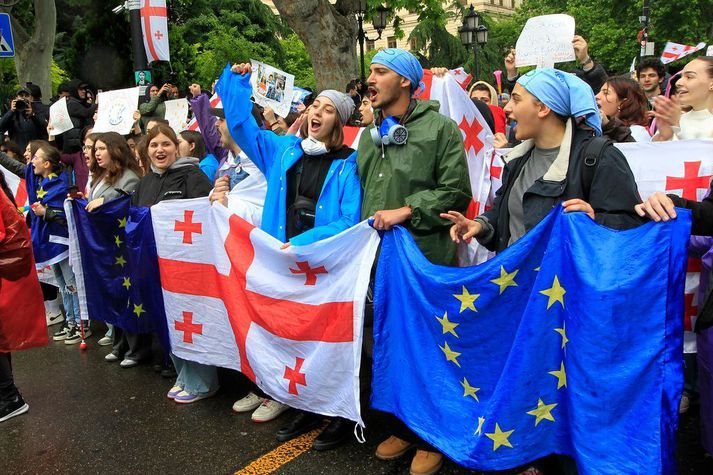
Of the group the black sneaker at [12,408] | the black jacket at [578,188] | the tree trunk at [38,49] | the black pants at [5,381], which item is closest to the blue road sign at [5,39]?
the tree trunk at [38,49]

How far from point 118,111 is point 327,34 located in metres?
6.18

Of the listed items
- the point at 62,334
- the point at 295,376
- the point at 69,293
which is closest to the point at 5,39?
the point at 69,293

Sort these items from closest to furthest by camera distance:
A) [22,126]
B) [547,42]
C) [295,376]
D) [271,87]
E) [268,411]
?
[295,376] < [268,411] < [271,87] < [547,42] < [22,126]

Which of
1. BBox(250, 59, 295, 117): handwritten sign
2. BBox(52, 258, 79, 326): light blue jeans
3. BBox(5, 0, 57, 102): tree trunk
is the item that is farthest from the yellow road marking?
BBox(5, 0, 57, 102): tree trunk

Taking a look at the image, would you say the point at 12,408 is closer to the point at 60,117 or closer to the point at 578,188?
the point at 578,188

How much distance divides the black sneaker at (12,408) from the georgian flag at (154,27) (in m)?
6.36

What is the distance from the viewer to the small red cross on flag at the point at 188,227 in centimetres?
450

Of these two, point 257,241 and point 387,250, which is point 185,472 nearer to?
point 257,241

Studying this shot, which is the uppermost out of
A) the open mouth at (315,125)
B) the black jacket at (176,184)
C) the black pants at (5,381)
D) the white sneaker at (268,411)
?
the open mouth at (315,125)

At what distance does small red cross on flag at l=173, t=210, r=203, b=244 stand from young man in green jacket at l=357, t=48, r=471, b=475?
137 centimetres

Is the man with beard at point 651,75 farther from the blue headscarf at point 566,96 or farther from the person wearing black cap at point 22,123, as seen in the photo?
the person wearing black cap at point 22,123

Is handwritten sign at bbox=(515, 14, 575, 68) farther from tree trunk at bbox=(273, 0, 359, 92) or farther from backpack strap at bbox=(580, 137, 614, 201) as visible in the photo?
tree trunk at bbox=(273, 0, 359, 92)

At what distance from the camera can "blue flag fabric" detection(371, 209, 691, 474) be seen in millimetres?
2543

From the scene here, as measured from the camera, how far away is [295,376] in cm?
377
